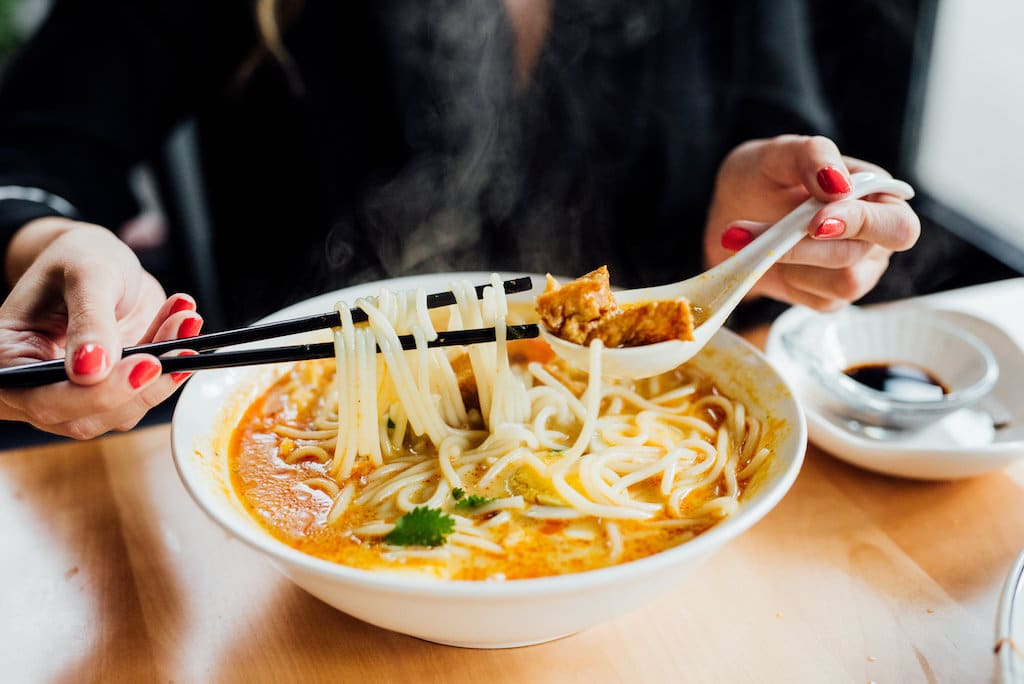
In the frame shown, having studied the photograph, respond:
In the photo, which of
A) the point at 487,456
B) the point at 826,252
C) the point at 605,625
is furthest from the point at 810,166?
the point at 605,625

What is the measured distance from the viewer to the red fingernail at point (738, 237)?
1726 mm

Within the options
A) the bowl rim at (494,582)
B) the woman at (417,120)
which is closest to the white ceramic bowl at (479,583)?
the bowl rim at (494,582)

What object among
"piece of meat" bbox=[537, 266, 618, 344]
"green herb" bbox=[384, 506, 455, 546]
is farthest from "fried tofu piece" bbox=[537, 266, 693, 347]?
"green herb" bbox=[384, 506, 455, 546]

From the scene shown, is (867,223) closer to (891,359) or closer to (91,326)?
(891,359)

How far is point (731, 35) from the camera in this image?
2988mm

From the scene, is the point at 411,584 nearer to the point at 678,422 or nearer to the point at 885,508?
the point at 678,422

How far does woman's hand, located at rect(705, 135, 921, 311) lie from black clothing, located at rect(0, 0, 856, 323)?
0.96 m

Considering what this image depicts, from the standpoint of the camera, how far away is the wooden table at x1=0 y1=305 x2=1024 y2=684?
51.6 inches

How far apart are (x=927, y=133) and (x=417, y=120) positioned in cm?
264

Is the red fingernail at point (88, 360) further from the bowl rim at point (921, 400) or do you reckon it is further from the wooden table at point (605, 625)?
the bowl rim at point (921, 400)

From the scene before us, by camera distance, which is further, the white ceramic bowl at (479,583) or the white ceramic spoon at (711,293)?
the white ceramic spoon at (711,293)

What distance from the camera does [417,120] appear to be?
287 cm

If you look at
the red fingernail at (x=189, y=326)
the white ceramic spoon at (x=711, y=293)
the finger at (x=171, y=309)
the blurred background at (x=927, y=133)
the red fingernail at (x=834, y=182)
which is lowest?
the blurred background at (x=927, y=133)

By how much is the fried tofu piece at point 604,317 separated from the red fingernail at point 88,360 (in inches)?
30.2
